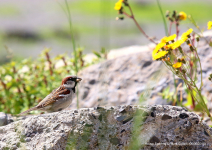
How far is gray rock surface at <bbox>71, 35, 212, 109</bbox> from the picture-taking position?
4015mm

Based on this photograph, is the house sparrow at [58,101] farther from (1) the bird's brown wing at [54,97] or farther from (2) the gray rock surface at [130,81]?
(2) the gray rock surface at [130,81]

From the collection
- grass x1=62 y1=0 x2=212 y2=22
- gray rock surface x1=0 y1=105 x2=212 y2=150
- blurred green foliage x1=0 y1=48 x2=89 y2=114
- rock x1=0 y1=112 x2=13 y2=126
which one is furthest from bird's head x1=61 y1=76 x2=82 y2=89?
grass x1=62 y1=0 x2=212 y2=22

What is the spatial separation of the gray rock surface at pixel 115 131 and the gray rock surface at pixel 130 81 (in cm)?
156

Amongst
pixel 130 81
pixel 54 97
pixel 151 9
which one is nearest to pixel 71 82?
pixel 54 97

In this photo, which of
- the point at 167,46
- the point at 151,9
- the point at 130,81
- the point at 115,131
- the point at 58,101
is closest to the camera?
the point at 115,131

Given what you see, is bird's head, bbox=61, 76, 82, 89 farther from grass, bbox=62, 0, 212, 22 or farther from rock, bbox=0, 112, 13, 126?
grass, bbox=62, 0, 212, 22

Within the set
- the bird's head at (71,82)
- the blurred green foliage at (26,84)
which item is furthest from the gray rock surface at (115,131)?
the blurred green foliage at (26,84)

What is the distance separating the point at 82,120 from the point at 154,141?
0.55m

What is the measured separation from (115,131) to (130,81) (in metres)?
2.18

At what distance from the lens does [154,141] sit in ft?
7.07

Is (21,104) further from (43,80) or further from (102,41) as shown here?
(102,41)

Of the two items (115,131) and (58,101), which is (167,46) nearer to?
(115,131)

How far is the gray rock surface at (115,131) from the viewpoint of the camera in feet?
7.04

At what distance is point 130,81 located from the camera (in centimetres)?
432
